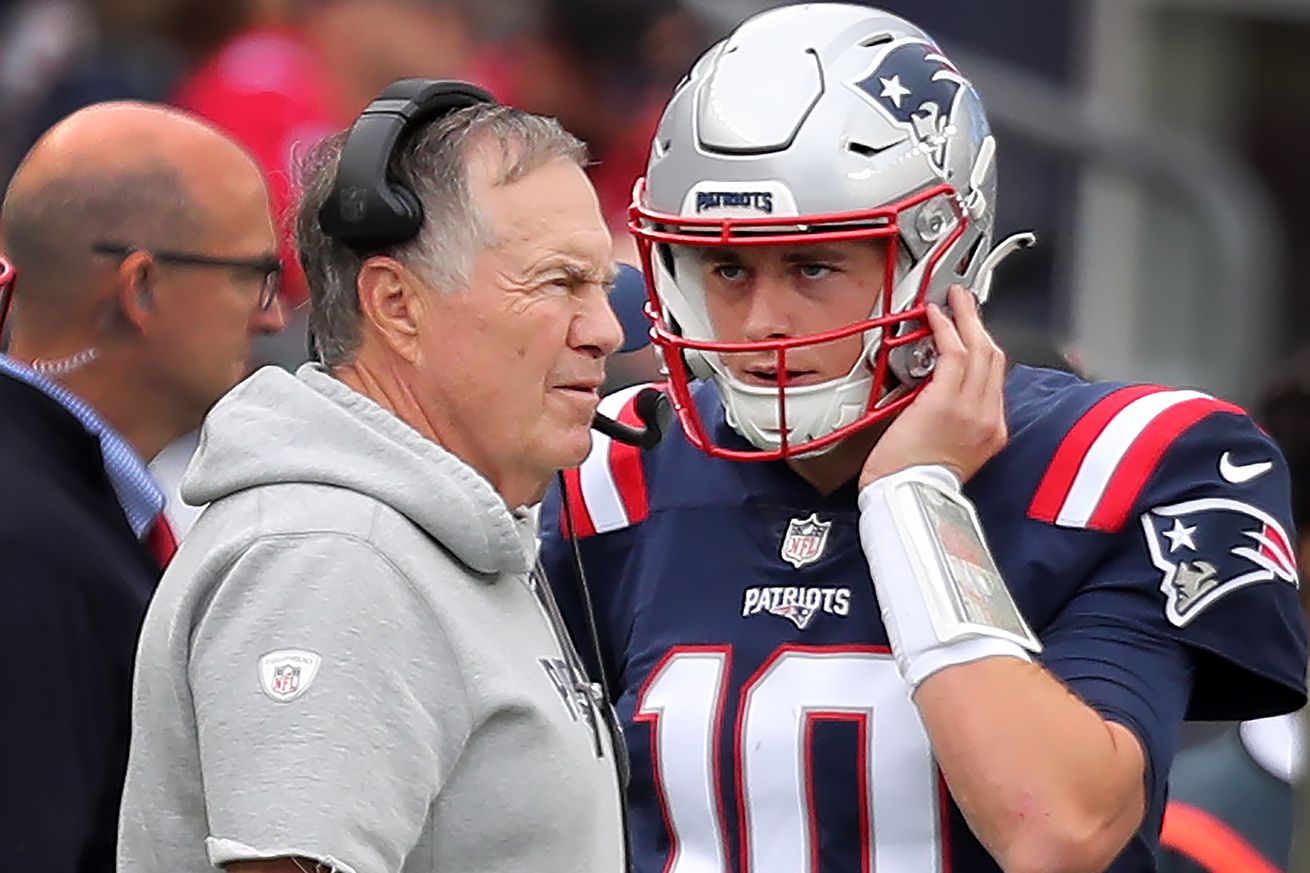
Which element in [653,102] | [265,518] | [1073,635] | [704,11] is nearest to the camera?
[265,518]

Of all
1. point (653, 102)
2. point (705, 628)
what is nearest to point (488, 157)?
point (705, 628)

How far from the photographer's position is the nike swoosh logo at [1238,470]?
2.63 meters

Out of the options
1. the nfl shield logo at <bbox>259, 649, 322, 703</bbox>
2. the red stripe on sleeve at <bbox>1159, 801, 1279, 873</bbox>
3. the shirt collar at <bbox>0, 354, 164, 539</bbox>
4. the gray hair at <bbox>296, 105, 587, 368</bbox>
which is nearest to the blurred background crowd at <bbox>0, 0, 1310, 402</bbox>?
the shirt collar at <bbox>0, 354, 164, 539</bbox>

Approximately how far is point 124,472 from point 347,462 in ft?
3.50

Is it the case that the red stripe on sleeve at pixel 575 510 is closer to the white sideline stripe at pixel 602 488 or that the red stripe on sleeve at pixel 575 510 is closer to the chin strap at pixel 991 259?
the white sideline stripe at pixel 602 488

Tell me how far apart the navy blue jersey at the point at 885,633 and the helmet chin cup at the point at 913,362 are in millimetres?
108

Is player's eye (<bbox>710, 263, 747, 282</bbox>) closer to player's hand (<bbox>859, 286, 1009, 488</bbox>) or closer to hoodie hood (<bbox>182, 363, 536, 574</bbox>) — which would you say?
player's hand (<bbox>859, 286, 1009, 488</bbox>)

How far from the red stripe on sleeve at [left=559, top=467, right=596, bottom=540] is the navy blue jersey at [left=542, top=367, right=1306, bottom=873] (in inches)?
4.9

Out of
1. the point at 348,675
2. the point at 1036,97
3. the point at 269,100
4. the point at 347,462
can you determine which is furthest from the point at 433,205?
the point at 1036,97

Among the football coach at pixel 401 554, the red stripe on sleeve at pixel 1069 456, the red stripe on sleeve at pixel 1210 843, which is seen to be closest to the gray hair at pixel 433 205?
the football coach at pixel 401 554

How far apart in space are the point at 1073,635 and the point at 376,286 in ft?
2.58

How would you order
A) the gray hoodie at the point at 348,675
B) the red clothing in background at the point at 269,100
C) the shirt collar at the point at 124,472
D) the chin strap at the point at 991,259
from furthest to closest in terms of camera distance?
the red clothing in background at the point at 269,100 → the shirt collar at the point at 124,472 → the chin strap at the point at 991,259 → the gray hoodie at the point at 348,675

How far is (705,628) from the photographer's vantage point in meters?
2.74

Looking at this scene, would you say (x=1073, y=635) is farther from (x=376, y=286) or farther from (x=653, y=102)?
(x=653, y=102)
